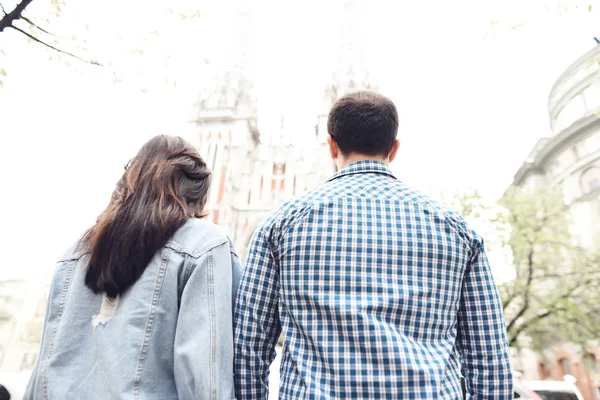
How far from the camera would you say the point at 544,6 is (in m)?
4.66

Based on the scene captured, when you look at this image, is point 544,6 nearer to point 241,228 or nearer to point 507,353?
point 507,353

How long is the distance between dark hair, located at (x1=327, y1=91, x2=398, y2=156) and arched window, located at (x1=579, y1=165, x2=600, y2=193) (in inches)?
791

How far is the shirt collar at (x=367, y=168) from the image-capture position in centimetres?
153

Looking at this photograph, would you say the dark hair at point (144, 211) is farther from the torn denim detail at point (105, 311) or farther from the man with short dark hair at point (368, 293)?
the man with short dark hair at point (368, 293)

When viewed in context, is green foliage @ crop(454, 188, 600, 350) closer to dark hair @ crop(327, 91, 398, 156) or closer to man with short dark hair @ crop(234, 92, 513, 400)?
man with short dark hair @ crop(234, 92, 513, 400)

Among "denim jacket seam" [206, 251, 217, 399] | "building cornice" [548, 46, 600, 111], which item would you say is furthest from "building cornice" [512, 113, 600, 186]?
"denim jacket seam" [206, 251, 217, 399]

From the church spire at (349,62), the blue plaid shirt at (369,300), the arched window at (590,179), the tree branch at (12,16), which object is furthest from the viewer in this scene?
the church spire at (349,62)

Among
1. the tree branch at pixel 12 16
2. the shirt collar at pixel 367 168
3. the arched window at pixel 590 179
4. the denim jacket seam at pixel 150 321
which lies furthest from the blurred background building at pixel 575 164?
the denim jacket seam at pixel 150 321

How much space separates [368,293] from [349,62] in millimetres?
30252

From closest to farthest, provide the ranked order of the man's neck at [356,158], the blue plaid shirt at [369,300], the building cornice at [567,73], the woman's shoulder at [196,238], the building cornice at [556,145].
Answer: the blue plaid shirt at [369,300] < the woman's shoulder at [196,238] < the man's neck at [356,158] < the building cornice at [556,145] < the building cornice at [567,73]

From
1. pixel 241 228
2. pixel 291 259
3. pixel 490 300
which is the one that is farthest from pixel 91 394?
pixel 241 228

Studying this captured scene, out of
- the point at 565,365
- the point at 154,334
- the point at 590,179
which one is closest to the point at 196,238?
the point at 154,334

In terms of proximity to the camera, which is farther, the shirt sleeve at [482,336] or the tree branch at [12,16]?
the tree branch at [12,16]

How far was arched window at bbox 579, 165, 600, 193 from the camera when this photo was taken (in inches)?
696
